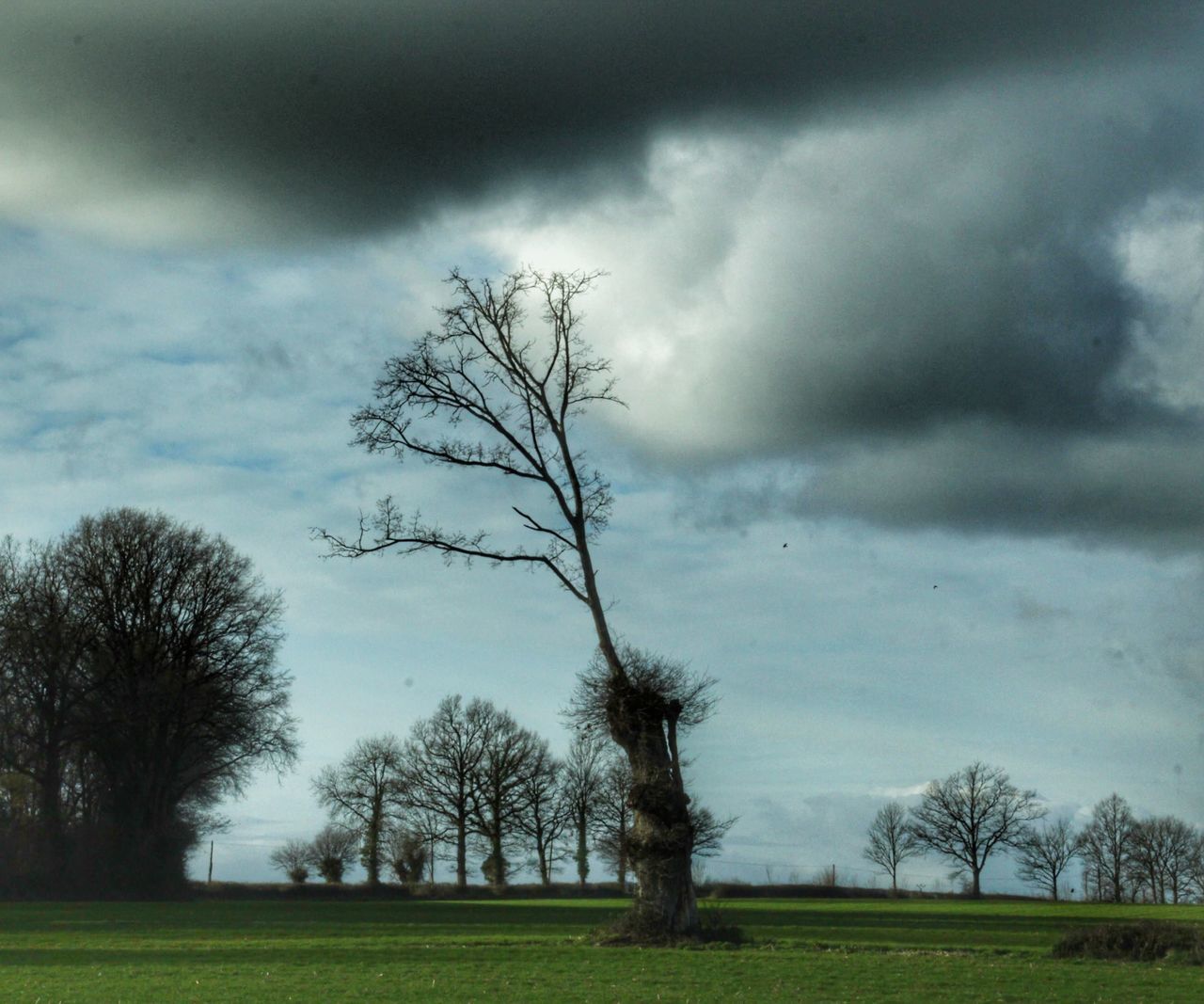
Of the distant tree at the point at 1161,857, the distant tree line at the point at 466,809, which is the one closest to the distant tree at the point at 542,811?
the distant tree line at the point at 466,809

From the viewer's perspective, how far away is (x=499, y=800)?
255 feet

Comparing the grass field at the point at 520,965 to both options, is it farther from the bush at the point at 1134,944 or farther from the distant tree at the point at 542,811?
the distant tree at the point at 542,811

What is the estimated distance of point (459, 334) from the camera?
94.1ft

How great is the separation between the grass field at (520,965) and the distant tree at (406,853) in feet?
139

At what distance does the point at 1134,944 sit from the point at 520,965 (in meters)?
12.4

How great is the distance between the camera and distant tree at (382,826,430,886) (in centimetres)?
7550

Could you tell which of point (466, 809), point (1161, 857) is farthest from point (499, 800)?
point (1161, 857)

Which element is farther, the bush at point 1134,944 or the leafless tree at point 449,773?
the leafless tree at point 449,773

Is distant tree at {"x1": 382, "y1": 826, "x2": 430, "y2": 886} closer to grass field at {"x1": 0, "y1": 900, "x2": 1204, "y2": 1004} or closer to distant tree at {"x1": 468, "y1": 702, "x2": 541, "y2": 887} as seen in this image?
distant tree at {"x1": 468, "y1": 702, "x2": 541, "y2": 887}

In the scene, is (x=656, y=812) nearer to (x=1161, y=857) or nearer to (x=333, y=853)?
(x=333, y=853)

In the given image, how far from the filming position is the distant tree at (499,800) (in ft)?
253

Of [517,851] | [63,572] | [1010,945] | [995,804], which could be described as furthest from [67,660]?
[995,804]

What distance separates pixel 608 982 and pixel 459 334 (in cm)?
1594

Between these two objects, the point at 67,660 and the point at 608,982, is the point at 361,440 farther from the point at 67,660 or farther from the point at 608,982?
the point at 67,660
